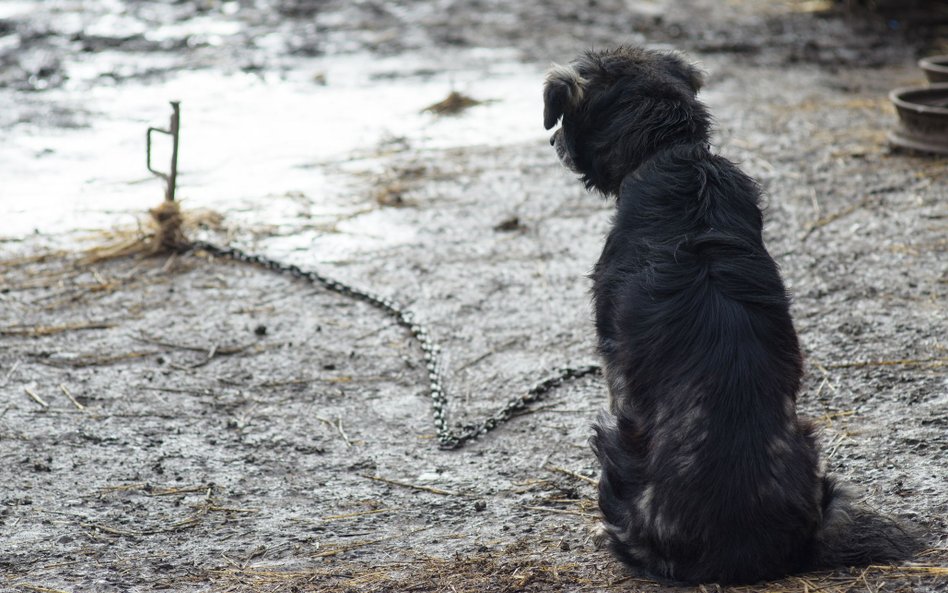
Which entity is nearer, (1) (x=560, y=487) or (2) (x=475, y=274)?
(1) (x=560, y=487)

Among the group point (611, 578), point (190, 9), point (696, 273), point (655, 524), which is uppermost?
point (696, 273)

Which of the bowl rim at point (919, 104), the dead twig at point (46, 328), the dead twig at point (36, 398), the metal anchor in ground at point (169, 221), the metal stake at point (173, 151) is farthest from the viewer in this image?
the bowl rim at point (919, 104)

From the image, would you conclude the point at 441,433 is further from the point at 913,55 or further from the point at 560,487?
the point at 913,55

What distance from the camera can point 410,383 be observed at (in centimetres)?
655

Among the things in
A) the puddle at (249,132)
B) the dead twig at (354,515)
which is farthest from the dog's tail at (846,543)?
the puddle at (249,132)

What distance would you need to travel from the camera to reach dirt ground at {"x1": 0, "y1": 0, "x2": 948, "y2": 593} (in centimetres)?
471

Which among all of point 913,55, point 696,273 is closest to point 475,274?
point 696,273

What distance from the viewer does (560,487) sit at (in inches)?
209

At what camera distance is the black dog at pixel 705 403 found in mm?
3893

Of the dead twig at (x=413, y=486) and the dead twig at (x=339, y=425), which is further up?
the dead twig at (x=413, y=486)

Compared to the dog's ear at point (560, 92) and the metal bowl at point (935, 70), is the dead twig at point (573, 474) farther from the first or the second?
the metal bowl at point (935, 70)

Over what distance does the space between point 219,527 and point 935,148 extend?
702 centimetres

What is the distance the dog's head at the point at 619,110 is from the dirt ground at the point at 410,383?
154 centimetres

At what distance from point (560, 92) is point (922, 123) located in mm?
5509
